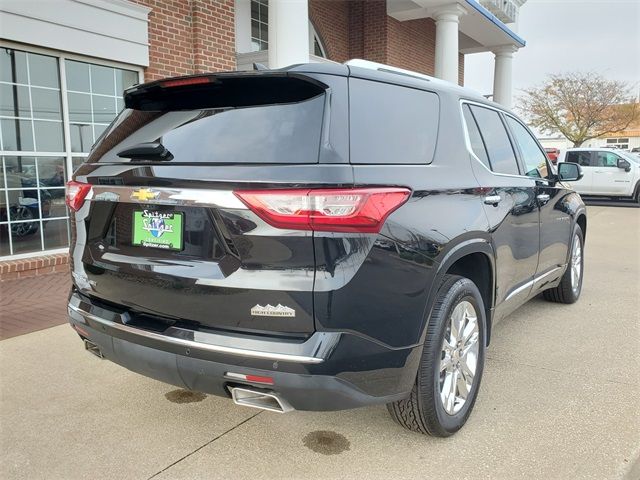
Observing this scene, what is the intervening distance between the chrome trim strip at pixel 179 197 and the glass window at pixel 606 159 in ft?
55.9

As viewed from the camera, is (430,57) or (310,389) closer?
(310,389)

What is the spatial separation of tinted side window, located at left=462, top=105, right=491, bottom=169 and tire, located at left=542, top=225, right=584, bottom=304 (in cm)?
221

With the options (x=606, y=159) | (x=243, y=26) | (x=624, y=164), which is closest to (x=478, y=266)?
(x=243, y=26)

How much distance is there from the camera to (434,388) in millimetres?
2740

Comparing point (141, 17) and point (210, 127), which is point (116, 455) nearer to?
point (210, 127)

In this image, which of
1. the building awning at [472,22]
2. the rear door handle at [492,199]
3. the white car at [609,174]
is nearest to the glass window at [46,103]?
the rear door handle at [492,199]

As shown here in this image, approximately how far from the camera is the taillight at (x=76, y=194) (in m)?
2.84

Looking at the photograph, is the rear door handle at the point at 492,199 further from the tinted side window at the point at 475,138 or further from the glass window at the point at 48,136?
the glass window at the point at 48,136

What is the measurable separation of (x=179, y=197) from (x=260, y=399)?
0.94 m

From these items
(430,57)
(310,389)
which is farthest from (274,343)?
(430,57)

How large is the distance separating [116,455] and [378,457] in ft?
4.33

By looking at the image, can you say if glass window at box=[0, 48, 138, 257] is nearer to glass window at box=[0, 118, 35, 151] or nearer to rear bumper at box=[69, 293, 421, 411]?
glass window at box=[0, 118, 35, 151]

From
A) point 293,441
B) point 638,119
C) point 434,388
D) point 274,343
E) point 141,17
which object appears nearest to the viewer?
point 274,343

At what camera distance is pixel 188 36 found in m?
7.80
